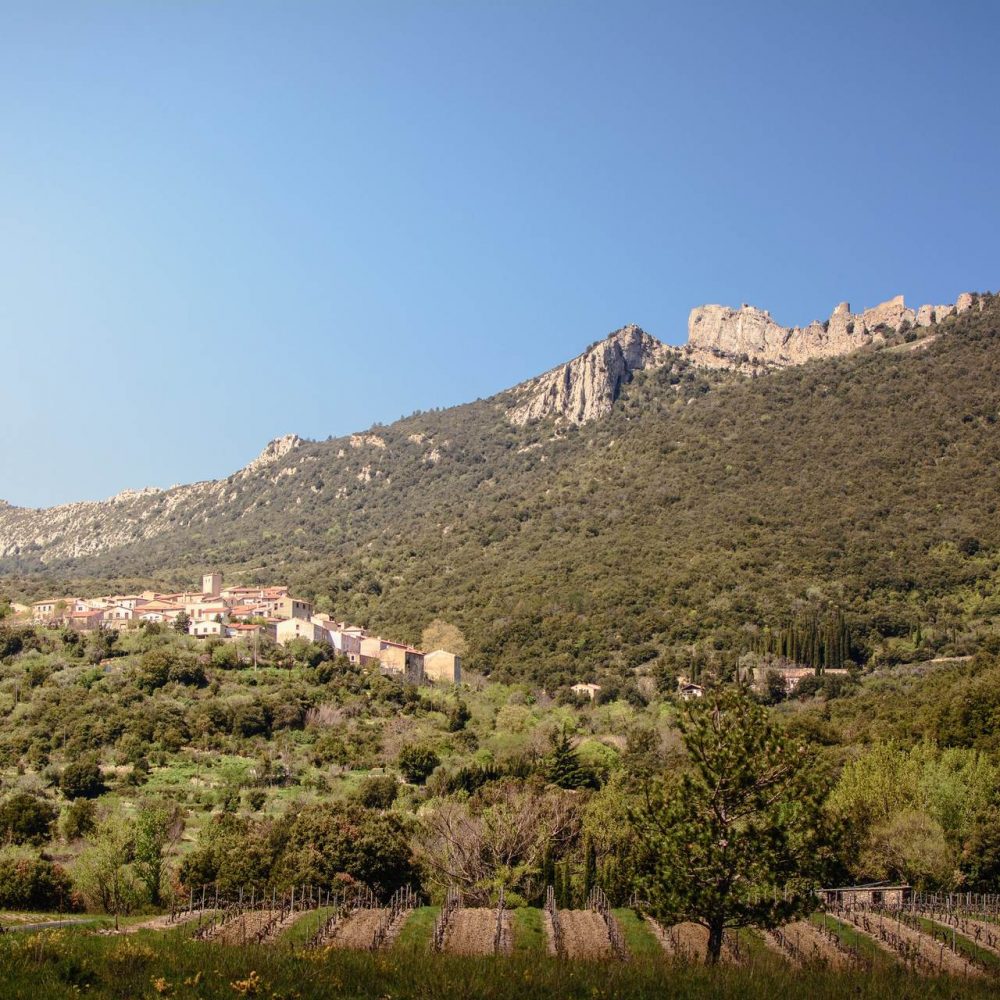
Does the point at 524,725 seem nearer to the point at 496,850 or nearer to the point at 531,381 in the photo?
the point at 496,850

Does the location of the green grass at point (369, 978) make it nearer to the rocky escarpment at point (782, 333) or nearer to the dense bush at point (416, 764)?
the dense bush at point (416, 764)

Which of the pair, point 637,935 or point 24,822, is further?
point 24,822

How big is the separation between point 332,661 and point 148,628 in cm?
1413

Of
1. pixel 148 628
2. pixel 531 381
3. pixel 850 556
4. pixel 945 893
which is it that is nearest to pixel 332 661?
pixel 148 628

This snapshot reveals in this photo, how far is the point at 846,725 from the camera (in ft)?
185

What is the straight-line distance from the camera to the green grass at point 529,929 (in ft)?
77.5

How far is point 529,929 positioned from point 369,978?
44.9 ft

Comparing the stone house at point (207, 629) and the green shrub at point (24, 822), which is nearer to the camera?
the green shrub at point (24, 822)

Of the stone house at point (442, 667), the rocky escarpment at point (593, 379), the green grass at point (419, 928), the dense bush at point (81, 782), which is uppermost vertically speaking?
the rocky escarpment at point (593, 379)

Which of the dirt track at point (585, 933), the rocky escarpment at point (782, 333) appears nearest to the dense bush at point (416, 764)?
the dirt track at point (585, 933)

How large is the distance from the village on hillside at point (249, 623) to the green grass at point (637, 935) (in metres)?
48.5

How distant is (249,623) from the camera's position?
83750mm

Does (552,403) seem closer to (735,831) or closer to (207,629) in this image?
Answer: (207,629)

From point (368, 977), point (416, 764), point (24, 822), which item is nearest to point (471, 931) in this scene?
point (368, 977)
